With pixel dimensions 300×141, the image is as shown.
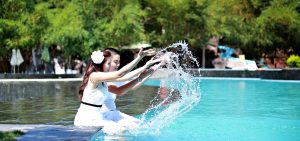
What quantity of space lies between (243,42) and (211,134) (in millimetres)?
30944

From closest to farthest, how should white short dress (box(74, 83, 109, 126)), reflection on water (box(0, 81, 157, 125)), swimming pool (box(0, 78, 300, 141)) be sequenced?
white short dress (box(74, 83, 109, 126)) → swimming pool (box(0, 78, 300, 141)) → reflection on water (box(0, 81, 157, 125))

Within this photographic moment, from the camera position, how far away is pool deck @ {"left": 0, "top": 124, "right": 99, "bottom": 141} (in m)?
7.24

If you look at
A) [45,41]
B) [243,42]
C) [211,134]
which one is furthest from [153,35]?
[211,134]

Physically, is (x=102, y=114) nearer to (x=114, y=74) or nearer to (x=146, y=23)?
(x=114, y=74)

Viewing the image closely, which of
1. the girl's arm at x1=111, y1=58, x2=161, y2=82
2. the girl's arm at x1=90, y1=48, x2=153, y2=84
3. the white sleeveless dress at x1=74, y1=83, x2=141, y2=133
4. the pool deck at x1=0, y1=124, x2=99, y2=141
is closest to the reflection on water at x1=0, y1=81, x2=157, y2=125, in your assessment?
the pool deck at x1=0, y1=124, x2=99, y2=141

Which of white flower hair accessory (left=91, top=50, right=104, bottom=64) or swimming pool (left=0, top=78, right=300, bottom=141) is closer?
white flower hair accessory (left=91, top=50, right=104, bottom=64)

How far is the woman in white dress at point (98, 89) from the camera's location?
295 inches

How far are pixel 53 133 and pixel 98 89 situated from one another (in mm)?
890

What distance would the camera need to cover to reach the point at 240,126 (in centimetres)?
1070

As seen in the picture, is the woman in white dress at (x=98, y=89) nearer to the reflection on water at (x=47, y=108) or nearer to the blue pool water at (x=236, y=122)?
the blue pool water at (x=236, y=122)

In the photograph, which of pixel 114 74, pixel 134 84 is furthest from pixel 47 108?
pixel 114 74

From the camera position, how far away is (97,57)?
25.0 ft

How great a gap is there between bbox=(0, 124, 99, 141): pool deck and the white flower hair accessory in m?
0.98

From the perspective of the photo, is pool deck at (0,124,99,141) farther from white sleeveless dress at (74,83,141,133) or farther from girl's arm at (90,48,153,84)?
girl's arm at (90,48,153,84)
